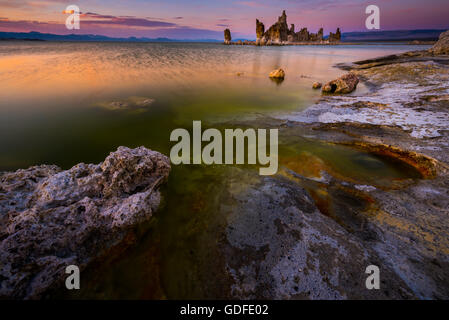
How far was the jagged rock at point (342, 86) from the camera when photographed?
1611cm

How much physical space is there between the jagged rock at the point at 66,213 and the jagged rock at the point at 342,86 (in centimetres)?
1655

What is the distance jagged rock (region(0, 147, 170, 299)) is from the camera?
127 inches

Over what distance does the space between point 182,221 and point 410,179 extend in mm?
6709

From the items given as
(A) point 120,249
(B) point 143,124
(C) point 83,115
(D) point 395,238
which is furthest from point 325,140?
(C) point 83,115

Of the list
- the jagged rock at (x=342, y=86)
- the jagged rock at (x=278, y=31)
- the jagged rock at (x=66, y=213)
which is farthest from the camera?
the jagged rock at (x=278, y=31)

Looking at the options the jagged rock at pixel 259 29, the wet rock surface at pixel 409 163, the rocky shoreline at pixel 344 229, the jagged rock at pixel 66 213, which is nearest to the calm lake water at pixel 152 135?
the jagged rock at pixel 66 213

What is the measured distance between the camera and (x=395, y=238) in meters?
3.89

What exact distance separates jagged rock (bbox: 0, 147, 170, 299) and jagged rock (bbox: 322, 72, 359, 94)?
16.6 metres

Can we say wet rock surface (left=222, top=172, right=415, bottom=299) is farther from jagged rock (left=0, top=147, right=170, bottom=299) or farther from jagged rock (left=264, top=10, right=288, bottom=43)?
jagged rock (left=264, top=10, right=288, bottom=43)

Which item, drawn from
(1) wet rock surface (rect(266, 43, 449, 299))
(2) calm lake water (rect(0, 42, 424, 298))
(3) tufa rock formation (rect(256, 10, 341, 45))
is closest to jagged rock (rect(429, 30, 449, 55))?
(1) wet rock surface (rect(266, 43, 449, 299))

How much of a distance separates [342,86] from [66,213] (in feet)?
63.8

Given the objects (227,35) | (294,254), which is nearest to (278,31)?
(227,35)

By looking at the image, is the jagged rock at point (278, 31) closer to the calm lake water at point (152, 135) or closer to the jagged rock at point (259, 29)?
the jagged rock at point (259, 29)
